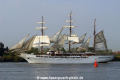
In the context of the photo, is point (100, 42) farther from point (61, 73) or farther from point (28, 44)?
point (61, 73)

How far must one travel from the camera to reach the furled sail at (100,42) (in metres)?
91.6

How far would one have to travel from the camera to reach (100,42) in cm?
9188

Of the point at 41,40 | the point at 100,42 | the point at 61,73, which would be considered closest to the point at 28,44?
the point at 41,40

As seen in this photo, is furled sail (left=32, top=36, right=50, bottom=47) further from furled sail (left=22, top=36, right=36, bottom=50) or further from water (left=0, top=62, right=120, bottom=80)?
water (left=0, top=62, right=120, bottom=80)

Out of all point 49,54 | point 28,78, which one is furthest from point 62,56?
point 28,78

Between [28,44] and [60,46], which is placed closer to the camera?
[28,44]

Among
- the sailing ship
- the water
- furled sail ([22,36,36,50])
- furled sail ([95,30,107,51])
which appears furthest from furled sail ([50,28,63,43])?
the water

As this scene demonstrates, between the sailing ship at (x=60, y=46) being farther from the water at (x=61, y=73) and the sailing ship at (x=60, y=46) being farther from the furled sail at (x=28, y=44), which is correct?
the water at (x=61, y=73)

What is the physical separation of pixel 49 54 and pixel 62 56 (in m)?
3.89

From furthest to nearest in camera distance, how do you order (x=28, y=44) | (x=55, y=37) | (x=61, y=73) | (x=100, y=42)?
(x=100, y=42), (x=55, y=37), (x=28, y=44), (x=61, y=73)

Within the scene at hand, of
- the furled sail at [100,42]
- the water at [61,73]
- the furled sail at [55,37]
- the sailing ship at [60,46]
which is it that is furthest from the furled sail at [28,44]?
the water at [61,73]

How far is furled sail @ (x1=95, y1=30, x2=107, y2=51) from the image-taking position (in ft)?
301

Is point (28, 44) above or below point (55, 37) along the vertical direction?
below

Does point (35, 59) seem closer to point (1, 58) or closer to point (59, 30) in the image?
point (59, 30)
